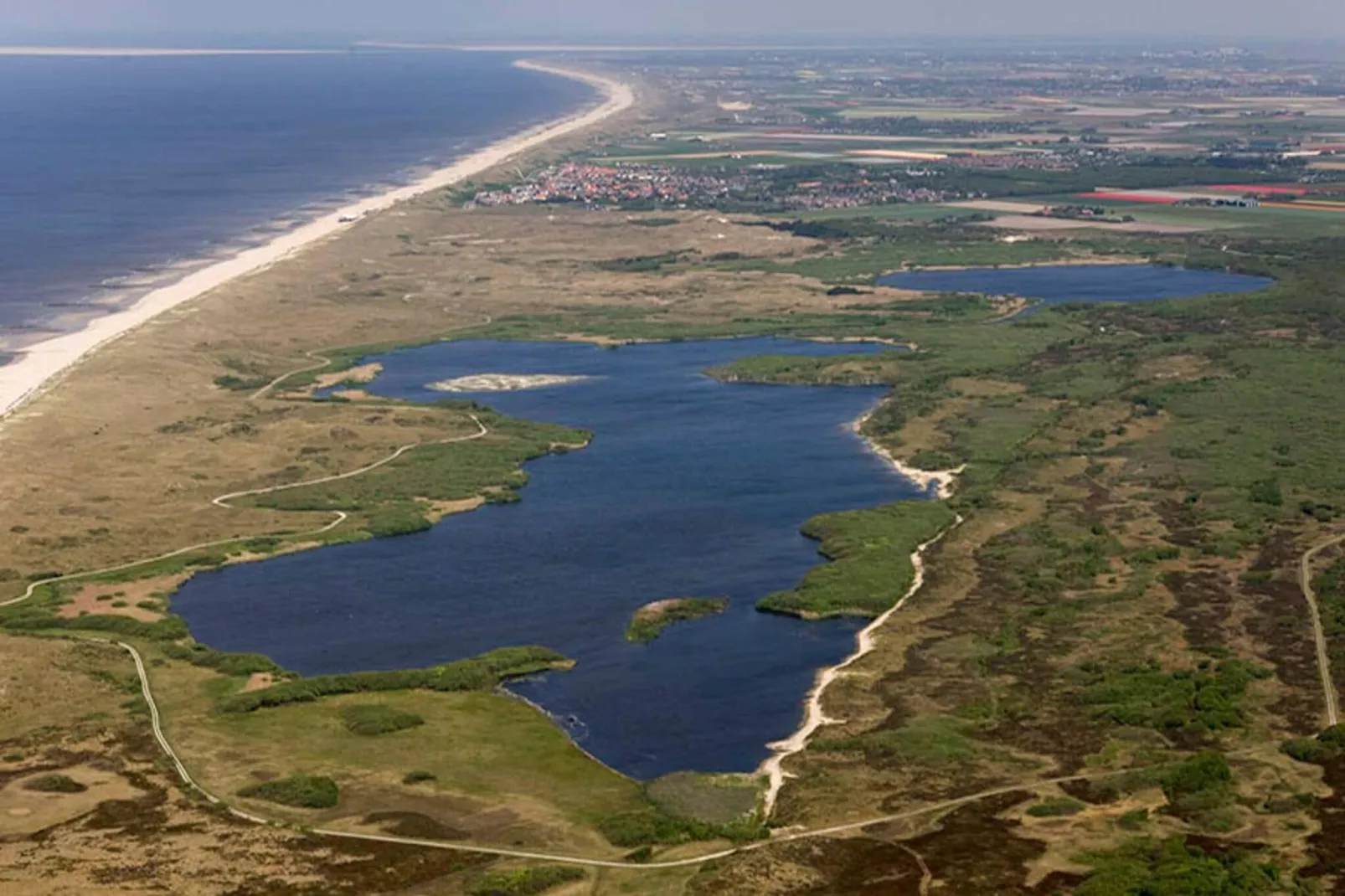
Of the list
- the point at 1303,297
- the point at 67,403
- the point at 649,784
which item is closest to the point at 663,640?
the point at 649,784

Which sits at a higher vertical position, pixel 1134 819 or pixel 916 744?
pixel 1134 819

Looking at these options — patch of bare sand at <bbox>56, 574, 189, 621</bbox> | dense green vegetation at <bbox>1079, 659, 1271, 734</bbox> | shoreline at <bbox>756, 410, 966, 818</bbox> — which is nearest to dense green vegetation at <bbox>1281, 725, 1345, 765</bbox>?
dense green vegetation at <bbox>1079, 659, 1271, 734</bbox>

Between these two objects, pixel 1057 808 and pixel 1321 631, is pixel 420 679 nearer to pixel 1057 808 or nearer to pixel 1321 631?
pixel 1057 808

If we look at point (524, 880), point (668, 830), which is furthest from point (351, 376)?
point (524, 880)

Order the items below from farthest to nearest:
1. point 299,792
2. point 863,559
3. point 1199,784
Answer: point 863,559 → point 299,792 → point 1199,784

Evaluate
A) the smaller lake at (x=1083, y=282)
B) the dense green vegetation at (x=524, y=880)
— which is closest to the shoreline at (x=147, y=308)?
the smaller lake at (x=1083, y=282)

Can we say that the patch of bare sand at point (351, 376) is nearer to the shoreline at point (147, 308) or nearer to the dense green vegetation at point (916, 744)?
the shoreline at point (147, 308)

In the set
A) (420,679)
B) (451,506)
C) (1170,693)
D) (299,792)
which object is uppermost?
(1170,693)
